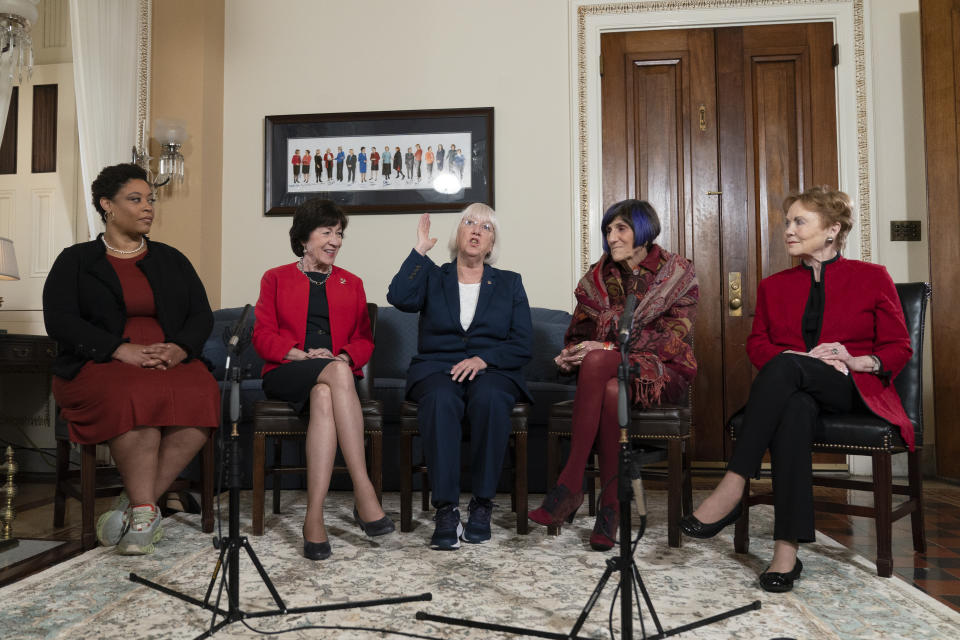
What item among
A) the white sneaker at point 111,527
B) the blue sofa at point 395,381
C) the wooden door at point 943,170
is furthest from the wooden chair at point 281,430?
the wooden door at point 943,170

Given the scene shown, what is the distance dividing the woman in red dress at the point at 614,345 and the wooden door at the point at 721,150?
1.61 meters

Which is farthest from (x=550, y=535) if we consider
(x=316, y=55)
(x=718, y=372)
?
(x=316, y=55)

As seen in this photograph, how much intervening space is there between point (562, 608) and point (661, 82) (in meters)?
3.40

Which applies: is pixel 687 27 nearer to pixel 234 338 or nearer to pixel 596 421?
pixel 596 421

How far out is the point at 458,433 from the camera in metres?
2.55

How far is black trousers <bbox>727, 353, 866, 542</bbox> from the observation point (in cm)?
205

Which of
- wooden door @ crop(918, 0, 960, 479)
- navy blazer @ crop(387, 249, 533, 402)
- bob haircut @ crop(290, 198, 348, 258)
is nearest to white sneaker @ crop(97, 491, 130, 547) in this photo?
navy blazer @ crop(387, 249, 533, 402)

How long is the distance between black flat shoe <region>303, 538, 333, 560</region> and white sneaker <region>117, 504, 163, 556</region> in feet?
1.68

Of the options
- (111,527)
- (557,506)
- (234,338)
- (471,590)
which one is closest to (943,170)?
(557,506)

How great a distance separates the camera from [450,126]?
4410 mm

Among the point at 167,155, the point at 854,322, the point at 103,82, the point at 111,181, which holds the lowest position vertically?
the point at 854,322

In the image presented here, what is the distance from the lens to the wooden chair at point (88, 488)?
2451 millimetres

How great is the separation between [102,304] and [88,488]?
2.08 ft

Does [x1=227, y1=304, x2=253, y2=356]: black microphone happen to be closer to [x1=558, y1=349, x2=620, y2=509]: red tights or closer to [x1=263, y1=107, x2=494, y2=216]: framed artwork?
[x1=558, y1=349, x2=620, y2=509]: red tights
